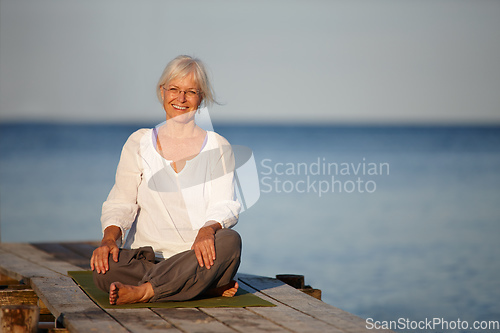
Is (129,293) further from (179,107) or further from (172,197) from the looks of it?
(179,107)

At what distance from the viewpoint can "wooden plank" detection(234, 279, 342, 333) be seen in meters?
3.32

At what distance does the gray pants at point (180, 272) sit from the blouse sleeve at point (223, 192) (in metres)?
0.15

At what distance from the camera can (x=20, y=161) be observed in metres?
26.3

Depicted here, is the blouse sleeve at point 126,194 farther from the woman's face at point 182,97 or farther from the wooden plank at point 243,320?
Result: the wooden plank at point 243,320

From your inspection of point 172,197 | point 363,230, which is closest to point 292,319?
point 172,197

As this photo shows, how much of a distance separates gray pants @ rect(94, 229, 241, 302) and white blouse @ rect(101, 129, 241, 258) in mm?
206

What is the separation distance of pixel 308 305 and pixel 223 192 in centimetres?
83

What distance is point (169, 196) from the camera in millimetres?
4027

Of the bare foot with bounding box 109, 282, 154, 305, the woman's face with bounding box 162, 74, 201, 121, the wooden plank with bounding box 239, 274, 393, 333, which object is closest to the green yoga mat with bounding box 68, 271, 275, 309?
the bare foot with bounding box 109, 282, 154, 305

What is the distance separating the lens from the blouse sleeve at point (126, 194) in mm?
3975

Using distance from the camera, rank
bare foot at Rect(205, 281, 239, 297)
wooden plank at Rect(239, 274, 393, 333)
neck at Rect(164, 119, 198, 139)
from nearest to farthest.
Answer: wooden plank at Rect(239, 274, 393, 333)
bare foot at Rect(205, 281, 239, 297)
neck at Rect(164, 119, 198, 139)

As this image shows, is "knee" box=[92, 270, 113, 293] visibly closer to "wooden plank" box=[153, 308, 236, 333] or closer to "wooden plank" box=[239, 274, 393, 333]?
"wooden plank" box=[153, 308, 236, 333]

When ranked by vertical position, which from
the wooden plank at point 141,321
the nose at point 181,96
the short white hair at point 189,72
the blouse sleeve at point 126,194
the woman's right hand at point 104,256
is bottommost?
the wooden plank at point 141,321

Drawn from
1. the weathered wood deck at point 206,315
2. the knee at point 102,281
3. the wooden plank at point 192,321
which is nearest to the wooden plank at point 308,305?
the weathered wood deck at point 206,315
